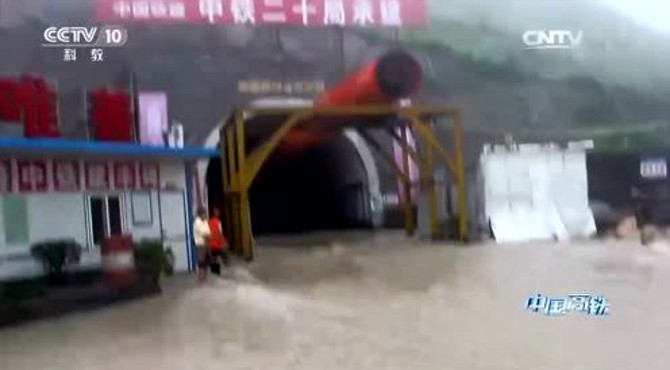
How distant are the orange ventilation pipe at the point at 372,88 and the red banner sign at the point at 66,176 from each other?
461 mm

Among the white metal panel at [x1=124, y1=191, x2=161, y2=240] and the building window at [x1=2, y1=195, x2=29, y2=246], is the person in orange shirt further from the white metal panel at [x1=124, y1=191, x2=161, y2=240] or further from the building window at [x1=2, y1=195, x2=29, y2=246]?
the building window at [x1=2, y1=195, x2=29, y2=246]

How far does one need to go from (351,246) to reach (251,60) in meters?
0.47

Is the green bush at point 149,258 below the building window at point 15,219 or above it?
below

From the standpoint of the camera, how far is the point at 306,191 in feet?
7.75

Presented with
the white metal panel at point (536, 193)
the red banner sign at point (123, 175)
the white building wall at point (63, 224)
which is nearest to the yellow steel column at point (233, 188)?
the white building wall at point (63, 224)

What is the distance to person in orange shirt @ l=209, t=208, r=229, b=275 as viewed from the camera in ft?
7.73

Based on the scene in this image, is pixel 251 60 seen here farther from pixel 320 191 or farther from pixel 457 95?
pixel 457 95

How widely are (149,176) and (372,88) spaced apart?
537 millimetres

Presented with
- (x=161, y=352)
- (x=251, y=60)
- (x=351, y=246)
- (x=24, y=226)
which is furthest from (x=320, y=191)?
(x=24, y=226)

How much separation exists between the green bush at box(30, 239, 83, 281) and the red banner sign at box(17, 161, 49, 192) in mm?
141

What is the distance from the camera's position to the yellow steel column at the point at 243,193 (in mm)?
2355

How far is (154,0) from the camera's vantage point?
229 centimetres

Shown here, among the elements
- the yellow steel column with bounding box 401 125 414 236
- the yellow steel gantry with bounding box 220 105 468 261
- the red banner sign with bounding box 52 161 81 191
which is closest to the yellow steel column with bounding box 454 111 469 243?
the yellow steel gantry with bounding box 220 105 468 261

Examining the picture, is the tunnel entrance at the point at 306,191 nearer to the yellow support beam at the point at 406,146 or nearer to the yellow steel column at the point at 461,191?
the yellow support beam at the point at 406,146
